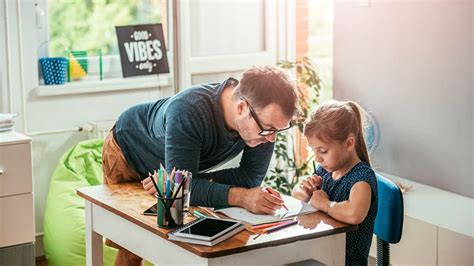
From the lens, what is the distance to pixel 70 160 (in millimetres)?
4656

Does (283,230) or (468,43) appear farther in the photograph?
(468,43)

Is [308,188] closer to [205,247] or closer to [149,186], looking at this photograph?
[149,186]

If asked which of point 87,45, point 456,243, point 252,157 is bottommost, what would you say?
point 456,243

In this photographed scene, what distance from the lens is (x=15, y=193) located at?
13.3 feet

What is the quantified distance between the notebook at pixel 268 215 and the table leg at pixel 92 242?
1.96ft

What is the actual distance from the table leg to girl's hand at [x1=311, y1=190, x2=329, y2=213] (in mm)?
847

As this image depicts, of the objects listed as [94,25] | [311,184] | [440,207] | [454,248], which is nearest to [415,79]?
[440,207]

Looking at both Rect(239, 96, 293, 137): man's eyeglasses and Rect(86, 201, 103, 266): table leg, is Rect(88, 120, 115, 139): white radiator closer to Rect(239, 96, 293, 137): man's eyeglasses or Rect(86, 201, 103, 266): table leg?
Rect(86, 201, 103, 266): table leg

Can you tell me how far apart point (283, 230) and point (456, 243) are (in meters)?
1.36

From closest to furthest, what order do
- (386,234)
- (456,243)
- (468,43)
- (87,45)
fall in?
(386,234) → (456,243) → (468,43) → (87,45)

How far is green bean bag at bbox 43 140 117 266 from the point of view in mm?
4316

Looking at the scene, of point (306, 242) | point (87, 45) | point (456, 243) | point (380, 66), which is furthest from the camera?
point (87, 45)

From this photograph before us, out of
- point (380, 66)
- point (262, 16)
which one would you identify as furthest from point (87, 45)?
point (380, 66)

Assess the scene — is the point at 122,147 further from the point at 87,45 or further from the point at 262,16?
the point at 262,16
